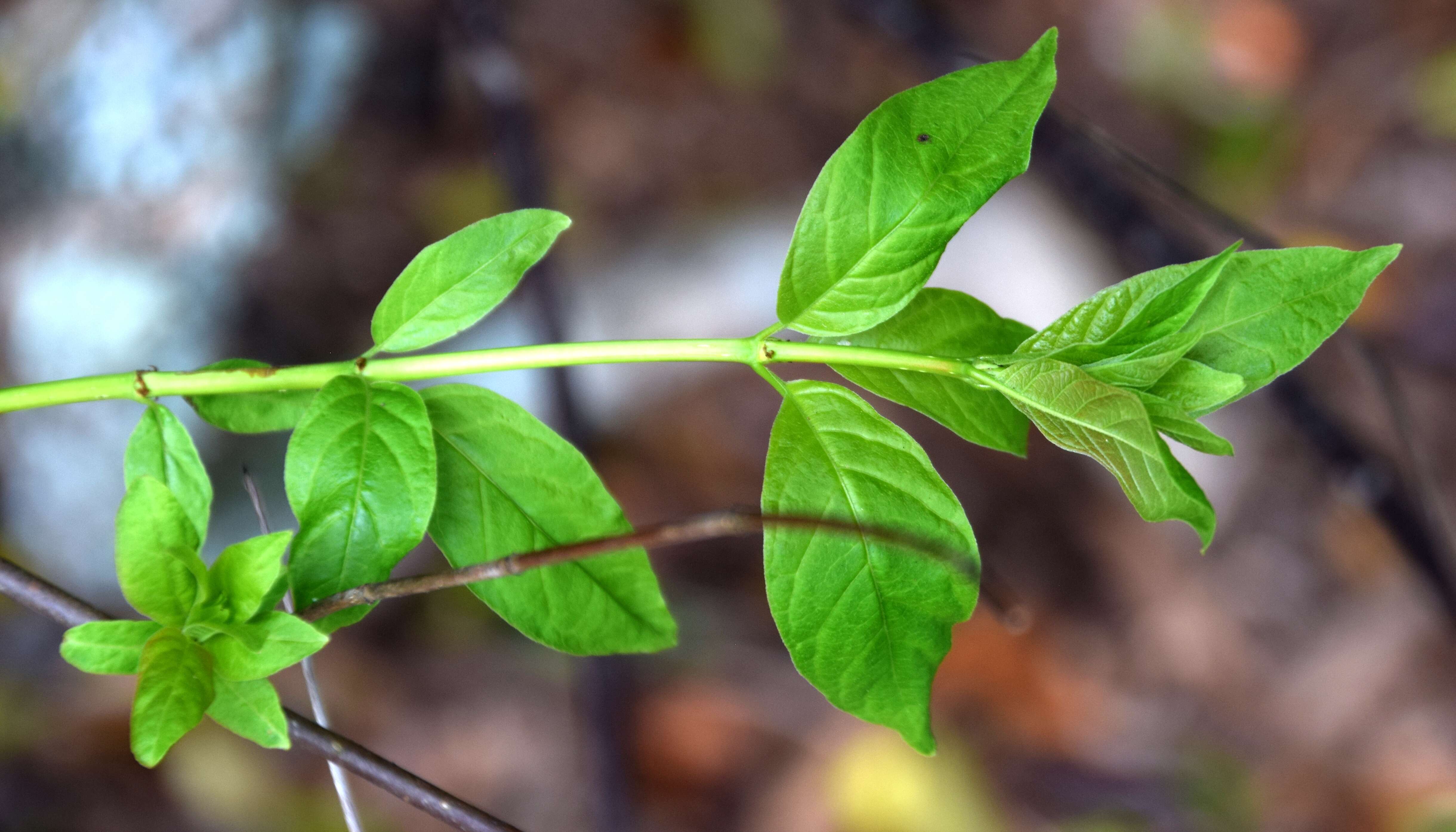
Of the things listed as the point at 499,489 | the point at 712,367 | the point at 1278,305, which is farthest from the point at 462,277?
the point at 712,367

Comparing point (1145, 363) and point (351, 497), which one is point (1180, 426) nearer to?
point (1145, 363)

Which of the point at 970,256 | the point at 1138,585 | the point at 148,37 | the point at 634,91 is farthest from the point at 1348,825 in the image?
the point at 148,37

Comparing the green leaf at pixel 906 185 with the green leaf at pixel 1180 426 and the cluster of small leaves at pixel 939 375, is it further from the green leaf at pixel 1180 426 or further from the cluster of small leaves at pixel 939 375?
the green leaf at pixel 1180 426

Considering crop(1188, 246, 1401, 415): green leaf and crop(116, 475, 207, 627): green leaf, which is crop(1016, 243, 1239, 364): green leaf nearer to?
crop(1188, 246, 1401, 415): green leaf

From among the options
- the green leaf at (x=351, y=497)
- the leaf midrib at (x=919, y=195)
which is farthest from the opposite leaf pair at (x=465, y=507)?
the leaf midrib at (x=919, y=195)

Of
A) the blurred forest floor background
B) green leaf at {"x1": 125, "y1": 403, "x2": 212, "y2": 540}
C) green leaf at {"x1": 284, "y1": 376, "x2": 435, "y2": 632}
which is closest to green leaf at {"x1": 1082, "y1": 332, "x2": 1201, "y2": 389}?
green leaf at {"x1": 284, "y1": 376, "x2": 435, "y2": 632}

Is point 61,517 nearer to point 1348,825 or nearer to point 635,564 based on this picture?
point 635,564

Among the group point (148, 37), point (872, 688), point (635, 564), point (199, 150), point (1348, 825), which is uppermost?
point (148, 37)
